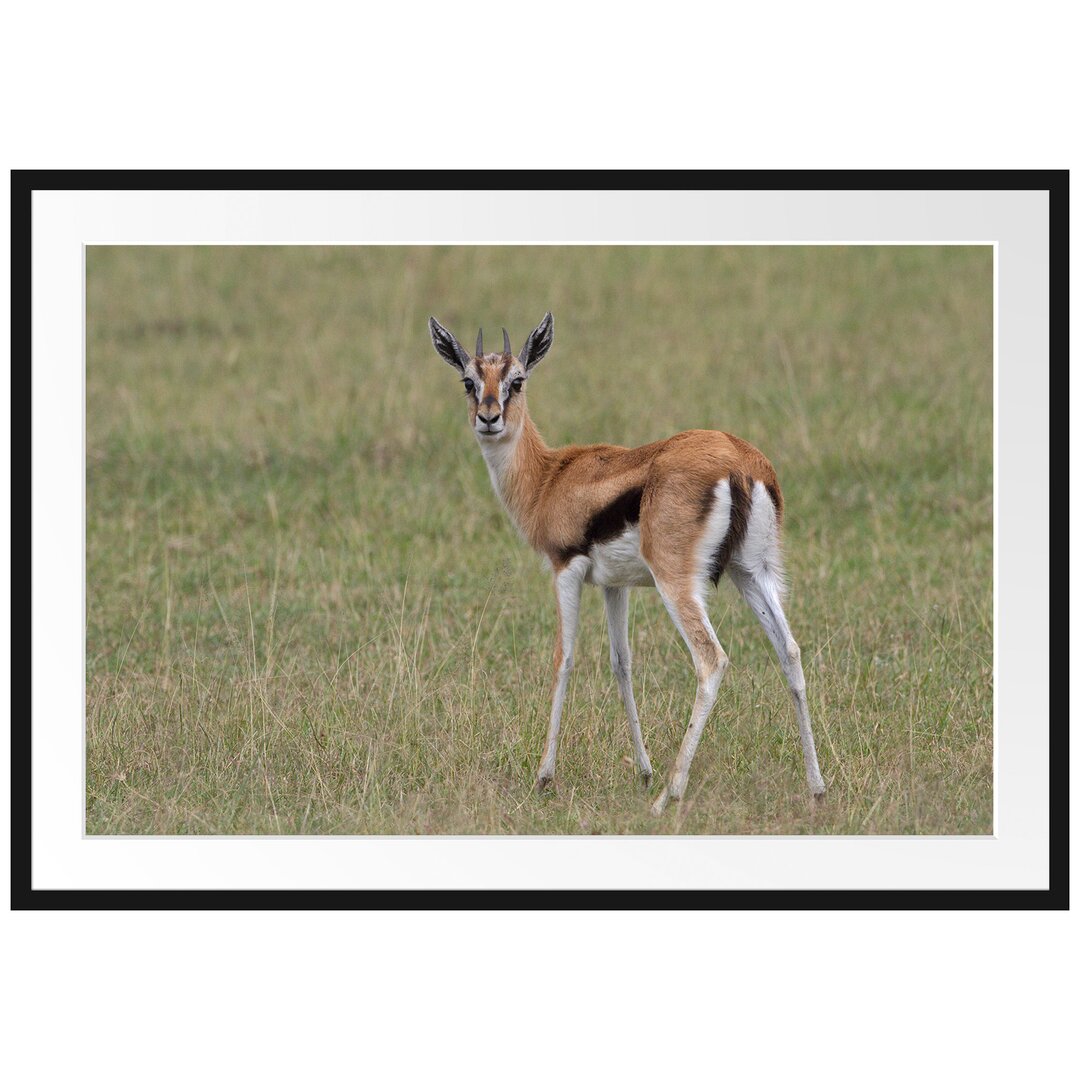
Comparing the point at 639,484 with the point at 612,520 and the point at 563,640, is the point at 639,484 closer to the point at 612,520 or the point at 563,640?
the point at 612,520

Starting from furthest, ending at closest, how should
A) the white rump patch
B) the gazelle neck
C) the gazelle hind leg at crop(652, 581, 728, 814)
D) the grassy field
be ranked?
the gazelle neck, the grassy field, the white rump patch, the gazelle hind leg at crop(652, 581, 728, 814)

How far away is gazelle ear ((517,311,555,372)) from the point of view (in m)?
6.82

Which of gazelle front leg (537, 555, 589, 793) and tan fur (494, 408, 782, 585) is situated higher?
tan fur (494, 408, 782, 585)

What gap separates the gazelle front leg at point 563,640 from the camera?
6.70m

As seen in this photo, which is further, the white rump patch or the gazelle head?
the gazelle head

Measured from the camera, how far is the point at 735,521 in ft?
20.9

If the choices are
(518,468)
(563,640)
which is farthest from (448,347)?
(563,640)

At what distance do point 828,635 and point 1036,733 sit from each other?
91.2 inches

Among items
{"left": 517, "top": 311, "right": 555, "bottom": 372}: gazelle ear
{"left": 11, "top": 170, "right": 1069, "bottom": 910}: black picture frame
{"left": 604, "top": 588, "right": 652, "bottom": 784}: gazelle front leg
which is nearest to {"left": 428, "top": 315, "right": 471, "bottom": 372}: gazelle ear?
{"left": 517, "top": 311, "right": 555, "bottom": 372}: gazelle ear

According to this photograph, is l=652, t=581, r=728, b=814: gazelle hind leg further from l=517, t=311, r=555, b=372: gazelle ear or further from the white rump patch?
l=517, t=311, r=555, b=372: gazelle ear

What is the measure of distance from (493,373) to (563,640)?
1.15 metres
